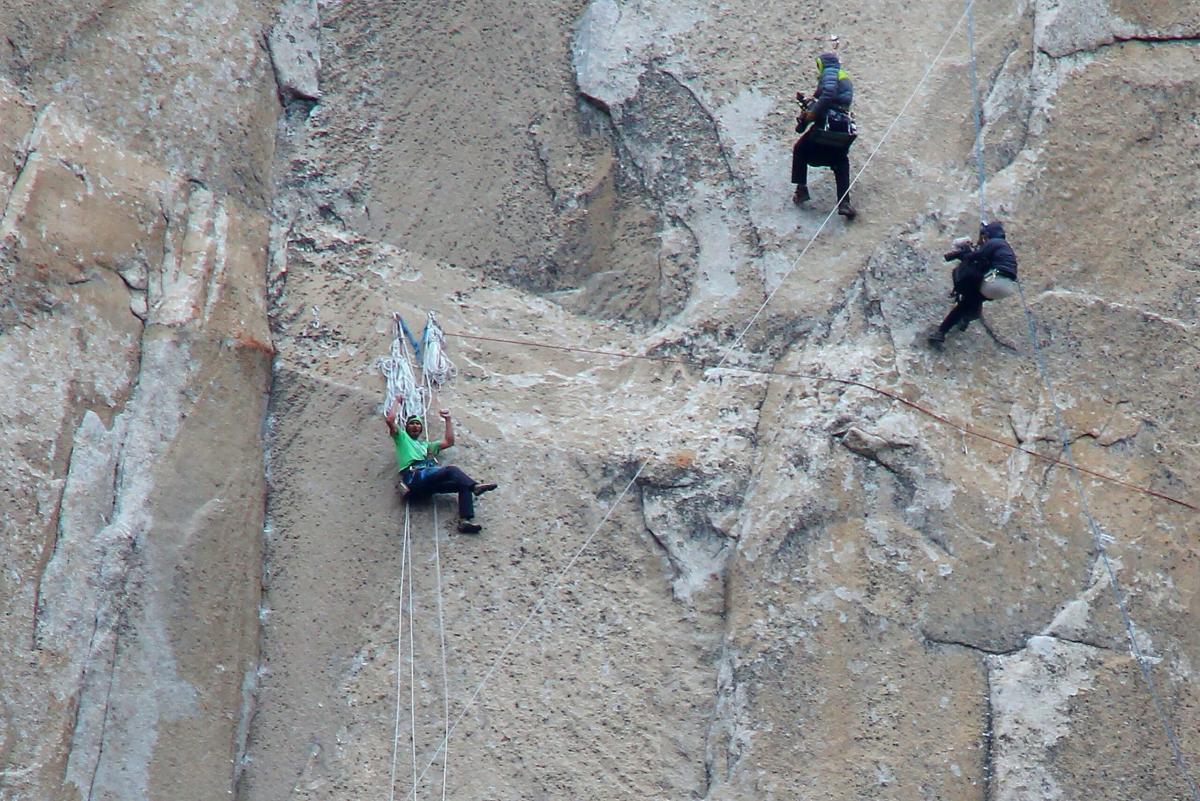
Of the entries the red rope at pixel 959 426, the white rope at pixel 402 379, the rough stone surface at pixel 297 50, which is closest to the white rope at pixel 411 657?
the white rope at pixel 402 379

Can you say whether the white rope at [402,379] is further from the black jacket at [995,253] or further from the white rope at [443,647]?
the black jacket at [995,253]

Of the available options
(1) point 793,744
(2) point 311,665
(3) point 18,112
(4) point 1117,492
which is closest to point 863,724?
(1) point 793,744

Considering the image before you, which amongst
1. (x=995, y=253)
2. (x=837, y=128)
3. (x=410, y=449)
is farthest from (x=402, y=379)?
(x=995, y=253)

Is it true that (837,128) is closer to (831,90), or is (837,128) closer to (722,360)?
(831,90)

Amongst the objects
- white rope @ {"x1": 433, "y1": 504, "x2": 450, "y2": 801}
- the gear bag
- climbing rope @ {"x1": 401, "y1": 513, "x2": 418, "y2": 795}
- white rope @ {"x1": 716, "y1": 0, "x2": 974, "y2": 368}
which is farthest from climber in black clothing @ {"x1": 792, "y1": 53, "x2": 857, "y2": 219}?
climbing rope @ {"x1": 401, "y1": 513, "x2": 418, "y2": 795}

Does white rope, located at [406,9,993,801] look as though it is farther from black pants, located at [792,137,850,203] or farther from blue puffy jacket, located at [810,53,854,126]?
blue puffy jacket, located at [810,53,854,126]
